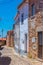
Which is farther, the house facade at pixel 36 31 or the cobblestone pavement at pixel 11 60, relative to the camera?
the house facade at pixel 36 31

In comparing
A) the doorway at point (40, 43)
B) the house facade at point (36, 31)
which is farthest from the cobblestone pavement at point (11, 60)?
the doorway at point (40, 43)

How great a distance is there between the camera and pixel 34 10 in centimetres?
1683

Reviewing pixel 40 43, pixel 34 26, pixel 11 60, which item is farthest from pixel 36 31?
pixel 11 60

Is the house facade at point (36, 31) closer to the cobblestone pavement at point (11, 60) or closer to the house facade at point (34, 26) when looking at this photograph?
the house facade at point (34, 26)

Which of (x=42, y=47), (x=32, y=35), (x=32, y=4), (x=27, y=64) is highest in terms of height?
(x=32, y=4)

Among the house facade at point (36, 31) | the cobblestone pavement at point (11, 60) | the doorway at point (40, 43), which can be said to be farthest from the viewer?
the house facade at point (36, 31)

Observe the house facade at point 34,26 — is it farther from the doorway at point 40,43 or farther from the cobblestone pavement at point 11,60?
the cobblestone pavement at point 11,60

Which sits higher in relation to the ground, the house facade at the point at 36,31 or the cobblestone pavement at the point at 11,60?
the house facade at the point at 36,31

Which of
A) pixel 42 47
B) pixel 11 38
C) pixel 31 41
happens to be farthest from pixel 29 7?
pixel 11 38

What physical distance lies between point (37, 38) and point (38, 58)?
189 centimetres

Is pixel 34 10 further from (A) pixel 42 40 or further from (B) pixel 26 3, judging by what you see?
(A) pixel 42 40

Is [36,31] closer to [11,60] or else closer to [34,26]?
[34,26]

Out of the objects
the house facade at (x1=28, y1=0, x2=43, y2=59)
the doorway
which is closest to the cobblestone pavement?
the house facade at (x1=28, y1=0, x2=43, y2=59)

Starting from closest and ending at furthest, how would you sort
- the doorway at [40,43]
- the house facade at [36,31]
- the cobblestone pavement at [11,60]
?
the cobblestone pavement at [11,60] → the doorway at [40,43] → the house facade at [36,31]
